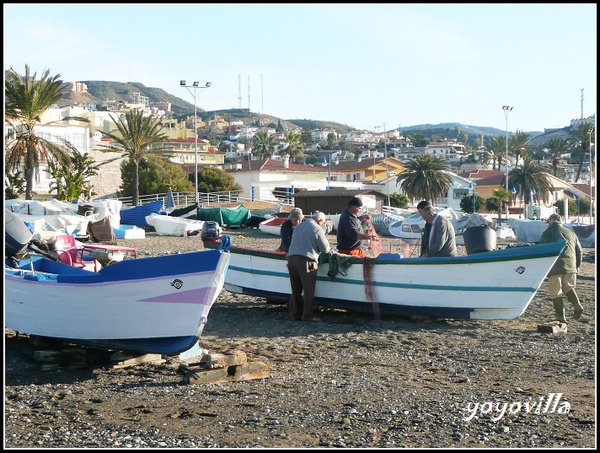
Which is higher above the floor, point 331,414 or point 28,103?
point 28,103

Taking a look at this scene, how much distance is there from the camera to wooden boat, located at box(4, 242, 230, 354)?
7.39m

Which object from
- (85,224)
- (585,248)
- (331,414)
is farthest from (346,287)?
(585,248)

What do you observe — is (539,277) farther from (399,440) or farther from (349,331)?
(399,440)

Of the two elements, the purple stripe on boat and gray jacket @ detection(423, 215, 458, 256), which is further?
gray jacket @ detection(423, 215, 458, 256)

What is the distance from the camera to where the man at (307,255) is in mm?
10055

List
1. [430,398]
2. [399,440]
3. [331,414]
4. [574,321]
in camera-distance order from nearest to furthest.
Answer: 1. [399,440]
2. [331,414]
3. [430,398]
4. [574,321]

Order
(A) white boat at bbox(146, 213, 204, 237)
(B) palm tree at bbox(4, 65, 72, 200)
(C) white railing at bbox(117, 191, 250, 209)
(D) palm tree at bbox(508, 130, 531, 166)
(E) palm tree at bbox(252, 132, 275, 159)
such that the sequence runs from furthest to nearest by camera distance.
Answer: (E) palm tree at bbox(252, 132, 275, 159) < (D) palm tree at bbox(508, 130, 531, 166) < (C) white railing at bbox(117, 191, 250, 209) < (B) palm tree at bbox(4, 65, 72, 200) < (A) white boat at bbox(146, 213, 204, 237)

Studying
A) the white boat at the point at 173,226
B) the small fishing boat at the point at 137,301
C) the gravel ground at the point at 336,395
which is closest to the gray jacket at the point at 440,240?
the gravel ground at the point at 336,395

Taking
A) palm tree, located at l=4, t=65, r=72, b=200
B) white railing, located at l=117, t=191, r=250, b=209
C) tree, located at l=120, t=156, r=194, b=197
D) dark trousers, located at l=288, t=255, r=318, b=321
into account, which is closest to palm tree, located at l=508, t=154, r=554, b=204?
white railing, located at l=117, t=191, r=250, b=209

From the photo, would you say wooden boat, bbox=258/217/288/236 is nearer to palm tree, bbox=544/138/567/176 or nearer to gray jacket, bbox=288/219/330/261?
gray jacket, bbox=288/219/330/261

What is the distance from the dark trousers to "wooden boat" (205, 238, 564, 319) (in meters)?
0.52

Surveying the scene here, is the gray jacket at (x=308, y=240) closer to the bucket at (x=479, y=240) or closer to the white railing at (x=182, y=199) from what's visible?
the bucket at (x=479, y=240)

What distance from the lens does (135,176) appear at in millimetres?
43906

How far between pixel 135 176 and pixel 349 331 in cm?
3689
